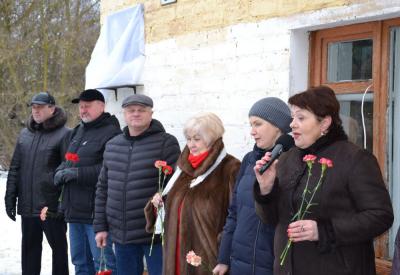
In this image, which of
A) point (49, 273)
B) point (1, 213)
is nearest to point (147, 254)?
point (49, 273)

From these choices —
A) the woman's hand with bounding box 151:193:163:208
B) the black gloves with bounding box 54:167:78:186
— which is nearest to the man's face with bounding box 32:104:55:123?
the black gloves with bounding box 54:167:78:186

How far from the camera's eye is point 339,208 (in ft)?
8.38

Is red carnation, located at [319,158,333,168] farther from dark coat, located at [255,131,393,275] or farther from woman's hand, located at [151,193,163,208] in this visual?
woman's hand, located at [151,193,163,208]

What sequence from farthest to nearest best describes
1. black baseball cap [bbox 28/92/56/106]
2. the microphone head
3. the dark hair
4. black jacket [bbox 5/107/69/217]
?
black baseball cap [bbox 28/92/56/106] → black jacket [bbox 5/107/69/217] → the microphone head → the dark hair

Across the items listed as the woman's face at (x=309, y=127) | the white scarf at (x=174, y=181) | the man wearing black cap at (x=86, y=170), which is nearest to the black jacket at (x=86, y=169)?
the man wearing black cap at (x=86, y=170)

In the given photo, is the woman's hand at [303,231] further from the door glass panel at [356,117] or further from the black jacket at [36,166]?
the black jacket at [36,166]

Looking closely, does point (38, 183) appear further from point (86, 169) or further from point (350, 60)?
point (350, 60)

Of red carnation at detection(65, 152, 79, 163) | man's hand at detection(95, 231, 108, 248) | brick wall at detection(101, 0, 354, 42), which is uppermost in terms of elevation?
brick wall at detection(101, 0, 354, 42)

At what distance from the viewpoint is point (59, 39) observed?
14.7 m

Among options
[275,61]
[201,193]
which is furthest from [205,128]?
[275,61]

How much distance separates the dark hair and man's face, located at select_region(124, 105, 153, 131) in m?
1.71

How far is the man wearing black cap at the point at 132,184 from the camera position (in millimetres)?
4098

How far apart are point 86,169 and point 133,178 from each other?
63 centimetres

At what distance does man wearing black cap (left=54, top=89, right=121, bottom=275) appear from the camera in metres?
4.59
